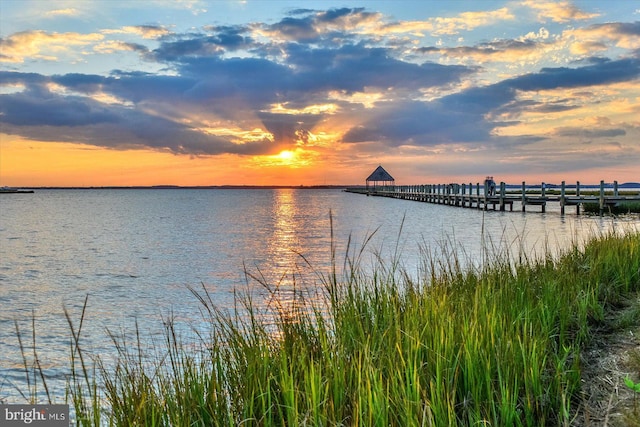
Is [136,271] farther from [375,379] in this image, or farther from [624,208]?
[624,208]

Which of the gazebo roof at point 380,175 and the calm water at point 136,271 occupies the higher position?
the gazebo roof at point 380,175

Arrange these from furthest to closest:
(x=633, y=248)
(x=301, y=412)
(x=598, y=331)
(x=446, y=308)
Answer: (x=633, y=248)
(x=598, y=331)
(x=446, y=308)
(x=301, y=412)

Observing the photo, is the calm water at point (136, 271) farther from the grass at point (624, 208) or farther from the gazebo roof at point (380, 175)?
the gazebo roof at point (380, 175)

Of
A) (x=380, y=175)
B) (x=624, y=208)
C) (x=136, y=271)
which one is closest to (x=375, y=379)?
(x=136, y=271)

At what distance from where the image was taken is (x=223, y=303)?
11.0m

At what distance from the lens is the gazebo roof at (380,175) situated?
111 meters

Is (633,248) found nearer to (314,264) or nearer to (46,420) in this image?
(46,420)

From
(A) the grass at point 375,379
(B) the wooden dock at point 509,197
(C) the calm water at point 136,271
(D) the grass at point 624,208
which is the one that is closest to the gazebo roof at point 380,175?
(B) the wooden dock at point 509,197

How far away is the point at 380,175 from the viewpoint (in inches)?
4437

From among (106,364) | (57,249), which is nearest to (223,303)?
(106,364)

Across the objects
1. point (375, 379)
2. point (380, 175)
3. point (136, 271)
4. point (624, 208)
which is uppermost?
point (380, 175)

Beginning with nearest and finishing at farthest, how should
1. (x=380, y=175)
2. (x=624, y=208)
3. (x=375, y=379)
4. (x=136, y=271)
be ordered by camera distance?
(x=375, y=379)
(x=136, y=271)
(x=624, y=208)
(x=380, y=175)

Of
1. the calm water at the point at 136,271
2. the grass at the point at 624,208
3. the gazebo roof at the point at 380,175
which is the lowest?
the calm water at the point at 136,271

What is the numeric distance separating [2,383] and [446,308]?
225 inches
